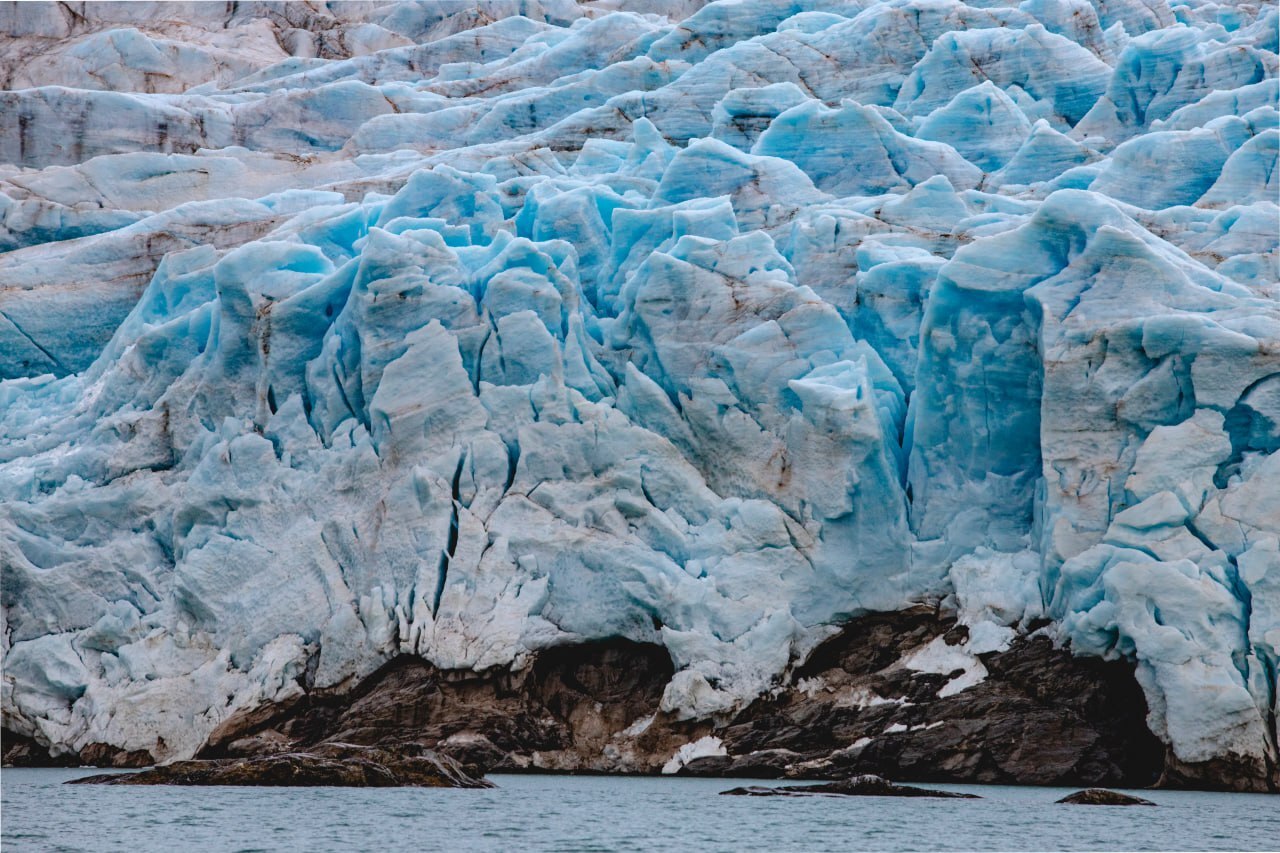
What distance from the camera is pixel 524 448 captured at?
19.5 metres

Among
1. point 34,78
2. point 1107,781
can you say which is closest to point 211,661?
point 1107,781

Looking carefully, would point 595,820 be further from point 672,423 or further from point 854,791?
point 672,423

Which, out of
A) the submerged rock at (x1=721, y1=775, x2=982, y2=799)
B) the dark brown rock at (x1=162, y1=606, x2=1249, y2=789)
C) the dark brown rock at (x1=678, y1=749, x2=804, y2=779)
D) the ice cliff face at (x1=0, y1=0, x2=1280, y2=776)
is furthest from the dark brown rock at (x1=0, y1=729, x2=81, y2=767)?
the submerged rock at (x1=721, y1=775, x2=982, y2=799)

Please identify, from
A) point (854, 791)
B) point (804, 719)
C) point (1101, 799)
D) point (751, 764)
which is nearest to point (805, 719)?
point (804, 719)

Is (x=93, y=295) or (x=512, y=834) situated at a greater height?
(x=93, y=295)

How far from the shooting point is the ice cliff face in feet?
57.3

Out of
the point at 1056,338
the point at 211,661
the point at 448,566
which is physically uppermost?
the point at 1056,338

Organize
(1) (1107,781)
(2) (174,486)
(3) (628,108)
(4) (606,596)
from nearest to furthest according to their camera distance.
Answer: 1. (1) (1107,781)
2. (4) (606,596)
3. (2) (174,486)
4. (3) (628,108)

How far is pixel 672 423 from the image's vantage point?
19.7 meters

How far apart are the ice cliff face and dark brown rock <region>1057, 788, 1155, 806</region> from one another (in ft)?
2.65

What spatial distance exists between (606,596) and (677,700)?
4.79 feet

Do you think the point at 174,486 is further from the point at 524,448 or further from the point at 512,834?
the point at 512,834

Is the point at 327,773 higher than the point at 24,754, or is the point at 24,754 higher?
the point at 327,773

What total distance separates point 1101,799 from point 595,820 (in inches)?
198
